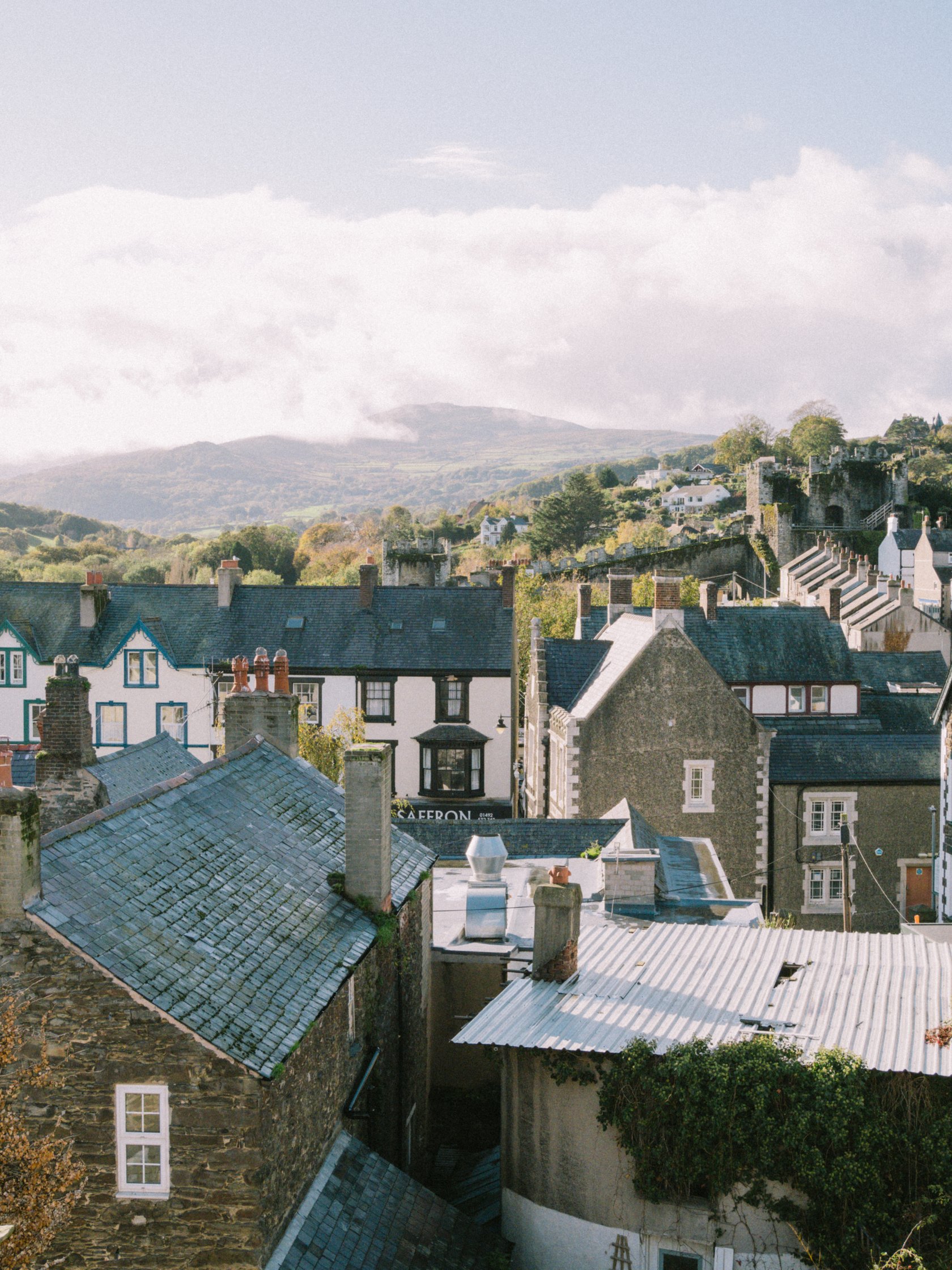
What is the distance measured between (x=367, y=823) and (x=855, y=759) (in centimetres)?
2692

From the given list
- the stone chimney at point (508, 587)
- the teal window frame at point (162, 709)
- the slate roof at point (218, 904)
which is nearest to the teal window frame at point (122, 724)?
the teal window frame at point (162, 709)

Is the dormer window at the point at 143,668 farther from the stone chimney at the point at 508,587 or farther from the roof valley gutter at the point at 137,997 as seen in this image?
the roof valley gutter at the point at 137,997

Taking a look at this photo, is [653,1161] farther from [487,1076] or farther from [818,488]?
[818,488]

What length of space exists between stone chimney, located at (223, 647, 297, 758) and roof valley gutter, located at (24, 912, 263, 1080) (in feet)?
29.9

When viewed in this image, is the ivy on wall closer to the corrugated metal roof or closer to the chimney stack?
the corrugated metal roof

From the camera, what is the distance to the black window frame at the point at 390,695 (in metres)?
50.1

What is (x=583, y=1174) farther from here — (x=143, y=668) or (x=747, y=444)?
(x=747, y=444)

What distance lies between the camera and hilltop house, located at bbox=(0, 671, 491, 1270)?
12.0 metres

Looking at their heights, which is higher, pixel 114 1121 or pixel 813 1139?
pixel 114 1121

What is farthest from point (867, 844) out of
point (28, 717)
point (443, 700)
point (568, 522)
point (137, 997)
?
point (568, 522)

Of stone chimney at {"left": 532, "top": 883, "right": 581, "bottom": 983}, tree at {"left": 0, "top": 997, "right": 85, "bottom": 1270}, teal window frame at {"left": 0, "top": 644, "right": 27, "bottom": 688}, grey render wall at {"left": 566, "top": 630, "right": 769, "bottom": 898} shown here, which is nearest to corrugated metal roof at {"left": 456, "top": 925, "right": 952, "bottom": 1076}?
stone chimney at {"left": 532, "top": 883, "right": 581, "bottom": 983}

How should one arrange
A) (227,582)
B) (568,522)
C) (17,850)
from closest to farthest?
1. (17,850)
2. (227,582)
3. (568,522)

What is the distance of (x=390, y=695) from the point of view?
50.2 metres

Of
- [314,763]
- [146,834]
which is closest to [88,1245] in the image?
[146,834]
